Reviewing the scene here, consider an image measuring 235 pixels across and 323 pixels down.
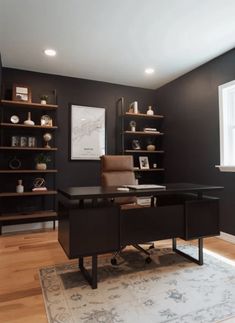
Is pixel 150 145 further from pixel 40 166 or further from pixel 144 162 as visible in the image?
pixel 40 166

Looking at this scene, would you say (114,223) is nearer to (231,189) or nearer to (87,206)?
(87,206)

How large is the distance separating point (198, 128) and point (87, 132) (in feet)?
5.99

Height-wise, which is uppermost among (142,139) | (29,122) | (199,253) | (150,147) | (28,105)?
(28,105)

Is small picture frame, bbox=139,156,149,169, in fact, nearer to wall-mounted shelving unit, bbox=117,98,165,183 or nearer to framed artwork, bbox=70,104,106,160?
wall-mounted shelving unit, bbox=117,98,165,183

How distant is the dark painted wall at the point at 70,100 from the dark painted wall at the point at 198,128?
3.41ft

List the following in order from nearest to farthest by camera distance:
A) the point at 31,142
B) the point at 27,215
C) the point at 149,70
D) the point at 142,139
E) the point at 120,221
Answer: the point at 120,221 → the point at 27,215 → the point at 31,142 → the point at 149,70 → the point at 142,139

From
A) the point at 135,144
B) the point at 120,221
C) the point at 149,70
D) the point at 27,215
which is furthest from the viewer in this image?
the point at 135,144

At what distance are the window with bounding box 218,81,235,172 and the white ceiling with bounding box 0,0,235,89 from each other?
57cm

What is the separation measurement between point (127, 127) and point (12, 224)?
255 centimetres

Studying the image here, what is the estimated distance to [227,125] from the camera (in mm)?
3131

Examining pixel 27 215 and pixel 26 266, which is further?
pixel 27 215

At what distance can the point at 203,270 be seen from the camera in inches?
85.6

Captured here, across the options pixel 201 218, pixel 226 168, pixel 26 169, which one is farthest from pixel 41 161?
pixel 226 168

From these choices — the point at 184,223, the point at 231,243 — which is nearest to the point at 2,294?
the point at 184,223
